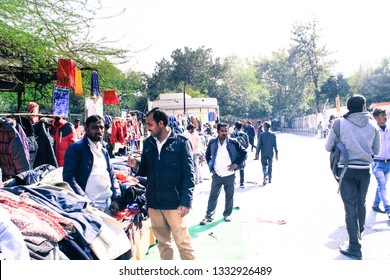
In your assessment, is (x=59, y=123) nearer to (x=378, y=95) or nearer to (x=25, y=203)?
(x=25, y=203)

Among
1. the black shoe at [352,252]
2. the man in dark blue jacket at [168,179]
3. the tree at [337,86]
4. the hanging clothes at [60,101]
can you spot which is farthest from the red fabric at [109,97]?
the tree at [337,86]

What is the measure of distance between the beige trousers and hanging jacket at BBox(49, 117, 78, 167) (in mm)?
2912

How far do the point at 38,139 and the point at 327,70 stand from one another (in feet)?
154

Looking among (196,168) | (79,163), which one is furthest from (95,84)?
(196,168)

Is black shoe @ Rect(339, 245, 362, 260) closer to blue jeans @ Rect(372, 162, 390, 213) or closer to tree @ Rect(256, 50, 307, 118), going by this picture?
blue jeans @ Rect(372, 162, 390, 213)

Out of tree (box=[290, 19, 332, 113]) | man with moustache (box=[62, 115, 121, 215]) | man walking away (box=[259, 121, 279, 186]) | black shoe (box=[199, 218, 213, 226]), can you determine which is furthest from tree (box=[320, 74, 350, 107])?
man with moustache (box=[62, 115, 121, 215])

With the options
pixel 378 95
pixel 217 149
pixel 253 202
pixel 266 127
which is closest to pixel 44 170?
pixel 217 149

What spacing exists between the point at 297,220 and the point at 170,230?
291cm

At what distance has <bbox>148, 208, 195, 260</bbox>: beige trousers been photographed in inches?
122

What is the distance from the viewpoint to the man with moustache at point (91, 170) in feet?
10.3

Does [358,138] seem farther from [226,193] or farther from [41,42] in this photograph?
[41,42]

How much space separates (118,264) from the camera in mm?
2400

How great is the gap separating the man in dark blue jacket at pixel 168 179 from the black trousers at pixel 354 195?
6.30ft

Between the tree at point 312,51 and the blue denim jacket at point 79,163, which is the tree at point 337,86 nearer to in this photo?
the tree at point 312,51
